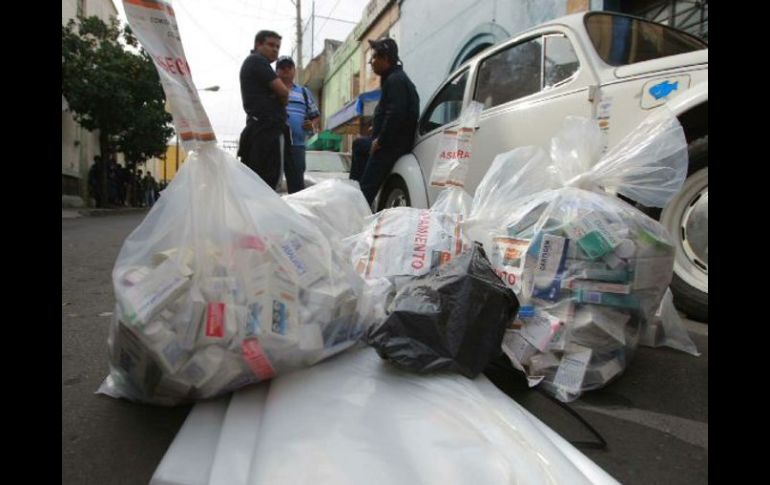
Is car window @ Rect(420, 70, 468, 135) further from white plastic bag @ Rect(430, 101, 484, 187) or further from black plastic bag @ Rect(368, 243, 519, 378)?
black plastic bag @ Rect(368, 243, 519, 378)

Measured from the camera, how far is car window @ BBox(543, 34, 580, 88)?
286cm

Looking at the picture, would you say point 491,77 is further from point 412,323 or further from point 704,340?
point 412,323

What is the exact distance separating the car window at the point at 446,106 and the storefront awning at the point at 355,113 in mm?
5348

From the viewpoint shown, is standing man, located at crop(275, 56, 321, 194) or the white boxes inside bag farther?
standing man, located at crop(275, 56, 321, 194)

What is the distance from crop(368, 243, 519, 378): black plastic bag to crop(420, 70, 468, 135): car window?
8.31ft

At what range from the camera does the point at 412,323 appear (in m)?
1.35

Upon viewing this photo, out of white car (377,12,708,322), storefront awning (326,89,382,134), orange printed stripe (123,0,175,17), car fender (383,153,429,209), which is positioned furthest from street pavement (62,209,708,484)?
storefront awning (326,89,382,134)

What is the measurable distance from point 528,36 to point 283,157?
1.78 metres

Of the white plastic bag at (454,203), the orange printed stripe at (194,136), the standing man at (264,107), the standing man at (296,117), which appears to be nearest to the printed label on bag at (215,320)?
the orange printed stripe at (194,136)

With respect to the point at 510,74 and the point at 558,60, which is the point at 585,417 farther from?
the point at 510,74
